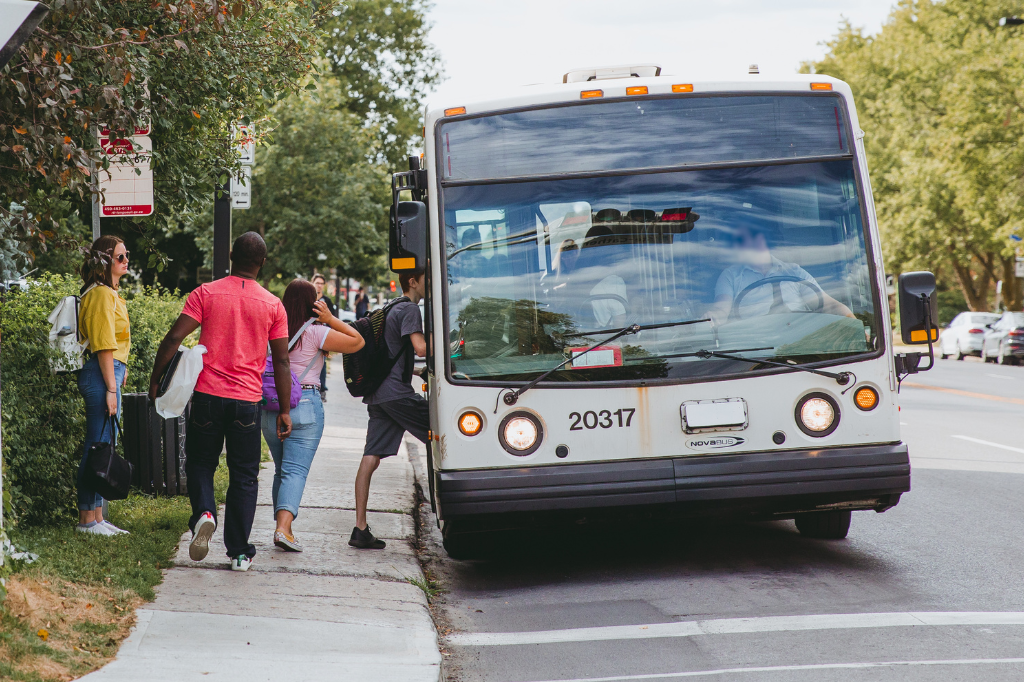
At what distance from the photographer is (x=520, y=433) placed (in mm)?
6242

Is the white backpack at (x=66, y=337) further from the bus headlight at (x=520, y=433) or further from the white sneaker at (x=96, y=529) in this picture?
the bus headlight at (x=520, y=433)

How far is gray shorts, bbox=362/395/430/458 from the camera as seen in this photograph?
7344 millimetres

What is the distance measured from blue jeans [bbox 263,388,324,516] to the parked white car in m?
34.2

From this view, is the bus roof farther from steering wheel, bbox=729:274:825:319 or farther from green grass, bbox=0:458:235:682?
green grass, bbox=0:458:235:682

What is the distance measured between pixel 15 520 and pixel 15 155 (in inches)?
79.8

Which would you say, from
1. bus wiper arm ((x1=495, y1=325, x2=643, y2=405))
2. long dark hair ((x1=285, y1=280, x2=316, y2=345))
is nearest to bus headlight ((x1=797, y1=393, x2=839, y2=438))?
bus wiper arm ((x1=495, y1=325, x2=643, y2=405))

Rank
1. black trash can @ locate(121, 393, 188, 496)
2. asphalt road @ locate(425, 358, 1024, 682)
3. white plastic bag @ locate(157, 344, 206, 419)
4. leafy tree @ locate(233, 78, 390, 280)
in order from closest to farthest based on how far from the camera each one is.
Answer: asphalt road @ locate(425, 358, 1024, 682), white plastic bag @ locate(157, 344, 206, 419), black trash can @ locate(121, 393, 188, 496), leafy tree @ locate(233, 78, 390, 280)

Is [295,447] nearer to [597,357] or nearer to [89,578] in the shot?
[89,578]

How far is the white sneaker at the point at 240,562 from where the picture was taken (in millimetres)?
6344

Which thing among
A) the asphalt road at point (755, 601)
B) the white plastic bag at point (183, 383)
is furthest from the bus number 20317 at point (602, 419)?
the white plastic bag at point (183, 383)

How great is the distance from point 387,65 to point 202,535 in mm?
39593

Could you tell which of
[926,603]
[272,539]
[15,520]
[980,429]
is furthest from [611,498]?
[980,429]

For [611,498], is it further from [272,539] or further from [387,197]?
[387,197]

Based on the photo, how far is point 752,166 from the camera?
21.4ft
